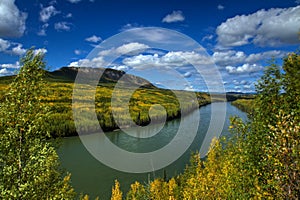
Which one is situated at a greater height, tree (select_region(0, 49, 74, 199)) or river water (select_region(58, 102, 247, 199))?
tree (select_region(0, 49, 74, 199))

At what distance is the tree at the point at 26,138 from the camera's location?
23.9ft

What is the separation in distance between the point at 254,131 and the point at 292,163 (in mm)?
4648

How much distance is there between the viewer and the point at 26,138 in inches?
305

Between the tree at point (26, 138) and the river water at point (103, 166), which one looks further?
the river water at point (103, 166)

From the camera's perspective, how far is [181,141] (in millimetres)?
64062

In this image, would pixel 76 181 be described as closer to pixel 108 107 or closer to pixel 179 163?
pixel 179 163

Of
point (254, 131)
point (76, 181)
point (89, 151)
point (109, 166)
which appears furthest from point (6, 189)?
point (89, 151)

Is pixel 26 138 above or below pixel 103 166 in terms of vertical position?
above

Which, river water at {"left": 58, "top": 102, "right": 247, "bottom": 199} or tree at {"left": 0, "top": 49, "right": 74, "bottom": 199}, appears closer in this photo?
tree at {"left": 0, "top": 49, "right": 74, "bottom": 199}

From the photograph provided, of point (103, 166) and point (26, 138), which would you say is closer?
point (26, 138)

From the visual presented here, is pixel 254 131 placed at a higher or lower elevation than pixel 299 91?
lower

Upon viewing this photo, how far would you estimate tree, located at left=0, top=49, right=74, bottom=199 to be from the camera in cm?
728

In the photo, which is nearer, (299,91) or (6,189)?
(6,189)

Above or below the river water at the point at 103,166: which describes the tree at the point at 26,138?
above
